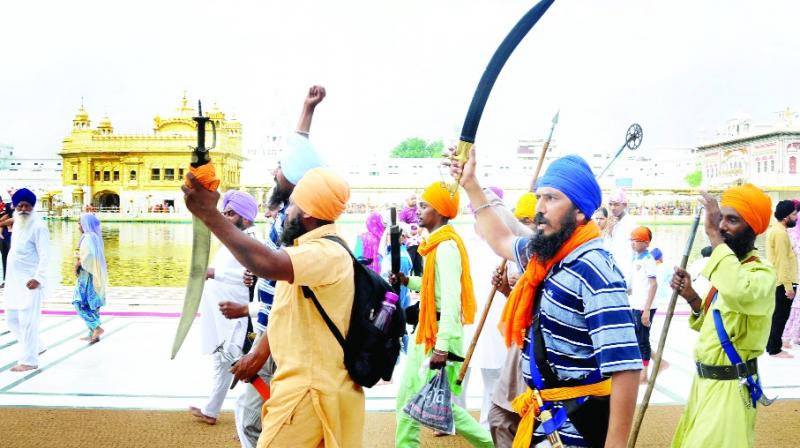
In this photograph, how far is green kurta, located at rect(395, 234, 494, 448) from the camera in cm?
347

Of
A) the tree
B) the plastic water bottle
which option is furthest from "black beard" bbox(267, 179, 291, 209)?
the tree

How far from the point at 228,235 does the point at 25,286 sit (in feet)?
16.3

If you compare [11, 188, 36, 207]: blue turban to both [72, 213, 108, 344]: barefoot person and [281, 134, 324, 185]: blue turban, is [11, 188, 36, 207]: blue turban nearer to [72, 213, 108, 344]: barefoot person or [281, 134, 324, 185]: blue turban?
[72, 213, 108, 344]: barefoot person

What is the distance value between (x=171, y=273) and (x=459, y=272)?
11350mm

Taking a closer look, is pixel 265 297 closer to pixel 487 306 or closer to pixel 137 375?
pixel 487 306

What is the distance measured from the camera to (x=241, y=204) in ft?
13.9

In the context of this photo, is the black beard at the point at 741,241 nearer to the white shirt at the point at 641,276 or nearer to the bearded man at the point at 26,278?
the white shirt at the point at 641,276

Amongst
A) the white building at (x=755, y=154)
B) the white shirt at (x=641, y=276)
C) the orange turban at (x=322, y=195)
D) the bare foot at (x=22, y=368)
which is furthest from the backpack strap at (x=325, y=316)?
the white building at (x=755, y=154)

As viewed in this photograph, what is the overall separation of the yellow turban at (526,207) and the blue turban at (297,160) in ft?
4.91

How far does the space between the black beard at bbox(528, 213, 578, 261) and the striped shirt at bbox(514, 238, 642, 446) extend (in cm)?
5

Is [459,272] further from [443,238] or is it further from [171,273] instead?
[171,273]

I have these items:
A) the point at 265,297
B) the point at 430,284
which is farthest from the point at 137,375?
the point at 430,284

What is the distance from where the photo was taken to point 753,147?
62.6 m

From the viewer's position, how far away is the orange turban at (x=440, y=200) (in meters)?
3.87
